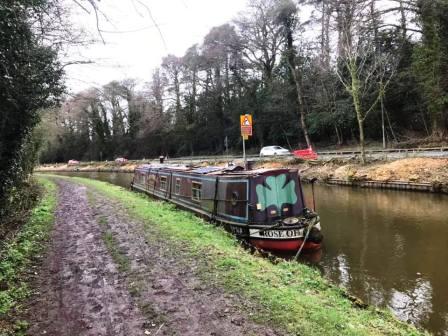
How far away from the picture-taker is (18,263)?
6.56m

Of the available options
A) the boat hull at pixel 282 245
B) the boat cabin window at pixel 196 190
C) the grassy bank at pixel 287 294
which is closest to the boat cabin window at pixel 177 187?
the boat cabin window at pixel 196 190

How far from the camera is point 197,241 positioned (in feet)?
27.5

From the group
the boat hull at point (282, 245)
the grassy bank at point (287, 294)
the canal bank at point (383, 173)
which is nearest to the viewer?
the grassy bank at point (287, 294)

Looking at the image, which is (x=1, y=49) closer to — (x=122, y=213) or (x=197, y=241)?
(x=197, y=241)

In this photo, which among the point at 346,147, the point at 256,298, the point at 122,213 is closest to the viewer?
the point at 256,298

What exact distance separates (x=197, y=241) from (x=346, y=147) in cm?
2630

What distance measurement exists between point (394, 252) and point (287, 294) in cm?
556

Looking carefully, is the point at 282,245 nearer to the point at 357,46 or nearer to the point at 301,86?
the point at 357,46

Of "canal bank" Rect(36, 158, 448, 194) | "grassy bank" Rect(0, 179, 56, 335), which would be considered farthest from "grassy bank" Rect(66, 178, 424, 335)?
"canal bank" Rect(36, 158, 448, 194)

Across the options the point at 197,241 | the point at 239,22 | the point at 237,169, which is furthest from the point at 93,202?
the point at 239,22

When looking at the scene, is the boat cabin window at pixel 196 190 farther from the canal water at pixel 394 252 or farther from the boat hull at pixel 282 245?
the canal water at pixel 394 252

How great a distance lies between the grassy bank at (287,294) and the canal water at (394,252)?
46.7 inches

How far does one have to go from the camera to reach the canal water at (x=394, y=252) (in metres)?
6.97

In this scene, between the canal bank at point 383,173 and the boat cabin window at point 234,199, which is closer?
the boat cabin window at point 234,199
